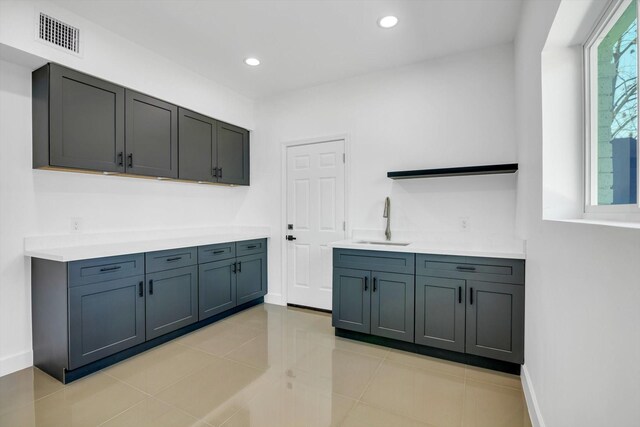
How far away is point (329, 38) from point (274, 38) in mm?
514

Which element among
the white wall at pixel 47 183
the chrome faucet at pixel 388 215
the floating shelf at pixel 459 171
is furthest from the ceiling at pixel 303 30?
the chrome faucet at pixel 388 215

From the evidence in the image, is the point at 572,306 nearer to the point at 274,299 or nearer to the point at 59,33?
the point at 274,299

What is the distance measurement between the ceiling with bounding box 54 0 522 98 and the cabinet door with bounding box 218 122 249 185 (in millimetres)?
786

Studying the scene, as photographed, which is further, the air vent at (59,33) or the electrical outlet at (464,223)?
the electrical outlet at (464,223)

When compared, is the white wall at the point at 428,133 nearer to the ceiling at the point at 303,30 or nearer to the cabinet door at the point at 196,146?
the ceiling at the point at 303,30

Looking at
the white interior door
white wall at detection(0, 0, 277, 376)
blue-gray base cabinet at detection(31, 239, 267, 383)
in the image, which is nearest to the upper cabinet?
white wall at detection(0, 0, 277, 376)

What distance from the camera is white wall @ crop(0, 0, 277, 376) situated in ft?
7.92

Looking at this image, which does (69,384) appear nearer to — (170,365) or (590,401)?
(170,365)

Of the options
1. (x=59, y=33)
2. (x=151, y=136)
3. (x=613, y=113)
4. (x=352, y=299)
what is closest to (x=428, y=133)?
(x=352, y=299)

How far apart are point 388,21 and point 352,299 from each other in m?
2.53

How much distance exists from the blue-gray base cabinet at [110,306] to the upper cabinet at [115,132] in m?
0.87

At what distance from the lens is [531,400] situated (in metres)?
1.93

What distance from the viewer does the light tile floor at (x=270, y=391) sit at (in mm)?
1904

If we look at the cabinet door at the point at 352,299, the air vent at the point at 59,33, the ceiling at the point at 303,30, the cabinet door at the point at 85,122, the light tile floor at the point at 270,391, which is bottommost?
the light tile floor at the point at 270,391
